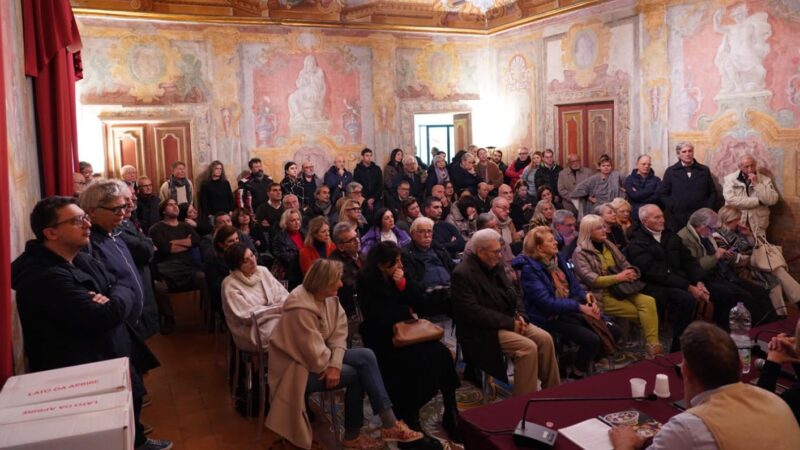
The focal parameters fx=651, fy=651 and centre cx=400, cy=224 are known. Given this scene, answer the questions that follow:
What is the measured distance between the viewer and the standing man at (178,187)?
11.4 m

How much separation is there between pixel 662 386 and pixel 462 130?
40.1 feet

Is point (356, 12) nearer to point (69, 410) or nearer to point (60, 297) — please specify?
point (60, 297)

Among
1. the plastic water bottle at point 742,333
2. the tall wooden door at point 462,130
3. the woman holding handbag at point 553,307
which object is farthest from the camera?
the tall wooden door at point 462,130

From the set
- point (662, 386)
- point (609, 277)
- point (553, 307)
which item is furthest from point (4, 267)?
point (609, 277)

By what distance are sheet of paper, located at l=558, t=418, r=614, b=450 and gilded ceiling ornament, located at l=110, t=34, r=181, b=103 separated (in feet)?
35.5

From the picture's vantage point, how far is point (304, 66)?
43.2 ft

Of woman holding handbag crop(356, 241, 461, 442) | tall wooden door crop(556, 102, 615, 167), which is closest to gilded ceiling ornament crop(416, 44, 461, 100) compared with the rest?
tall wooden door crop(556, 102, 615, 167)

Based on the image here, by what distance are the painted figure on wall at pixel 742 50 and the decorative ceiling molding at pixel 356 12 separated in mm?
2595

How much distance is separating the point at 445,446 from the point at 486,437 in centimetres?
180

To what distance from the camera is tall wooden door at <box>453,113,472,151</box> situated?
15008 millimetres

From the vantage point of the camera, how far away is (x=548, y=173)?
12.4m

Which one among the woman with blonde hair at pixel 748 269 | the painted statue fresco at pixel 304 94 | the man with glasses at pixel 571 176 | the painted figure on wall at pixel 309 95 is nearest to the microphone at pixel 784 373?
the woman with blonde hair at pixel 748 269

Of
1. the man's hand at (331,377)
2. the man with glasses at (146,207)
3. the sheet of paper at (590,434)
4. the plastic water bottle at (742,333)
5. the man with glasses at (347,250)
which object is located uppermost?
the man with glasses at (146,207)

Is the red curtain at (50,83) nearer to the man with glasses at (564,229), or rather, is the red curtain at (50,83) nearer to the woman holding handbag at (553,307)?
the woman holding handbag at (553,307)
